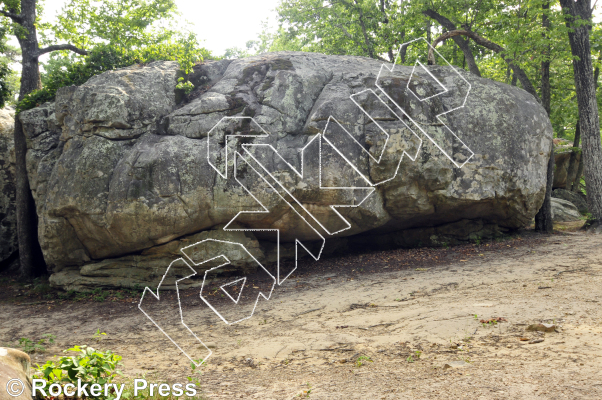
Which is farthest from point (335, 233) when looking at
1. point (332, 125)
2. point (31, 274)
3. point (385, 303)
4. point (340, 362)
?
point (31, 274)

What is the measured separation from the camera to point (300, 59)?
33.5 ft

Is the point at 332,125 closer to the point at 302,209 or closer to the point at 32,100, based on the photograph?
the point at 302,209

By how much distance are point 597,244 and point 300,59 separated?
7.79 m

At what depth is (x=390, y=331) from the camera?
17.6 ft

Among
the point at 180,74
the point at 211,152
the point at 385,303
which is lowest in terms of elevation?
the point at 385,303

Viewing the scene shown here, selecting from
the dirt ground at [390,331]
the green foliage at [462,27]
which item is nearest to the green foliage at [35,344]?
the dirt ground at [390,331]

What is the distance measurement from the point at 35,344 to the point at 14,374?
3171 millimetres

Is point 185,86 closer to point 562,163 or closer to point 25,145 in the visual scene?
point 25,145

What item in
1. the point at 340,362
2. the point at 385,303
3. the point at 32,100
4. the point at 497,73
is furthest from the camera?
the point at 497,73

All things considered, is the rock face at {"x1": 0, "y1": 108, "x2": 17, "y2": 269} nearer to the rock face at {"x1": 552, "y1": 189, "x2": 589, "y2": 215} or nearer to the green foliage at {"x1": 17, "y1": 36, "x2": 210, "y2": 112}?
the green foliage at {"x1": 17, "y1": 36, "x2": 210, "y2": 112}

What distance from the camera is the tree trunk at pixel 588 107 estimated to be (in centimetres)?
1077

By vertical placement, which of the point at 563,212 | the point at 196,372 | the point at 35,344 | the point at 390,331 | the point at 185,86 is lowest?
the point at 35,344

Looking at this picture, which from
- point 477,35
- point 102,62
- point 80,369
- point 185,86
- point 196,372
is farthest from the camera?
point 477,35

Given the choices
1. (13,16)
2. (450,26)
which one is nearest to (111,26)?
(13,16)
